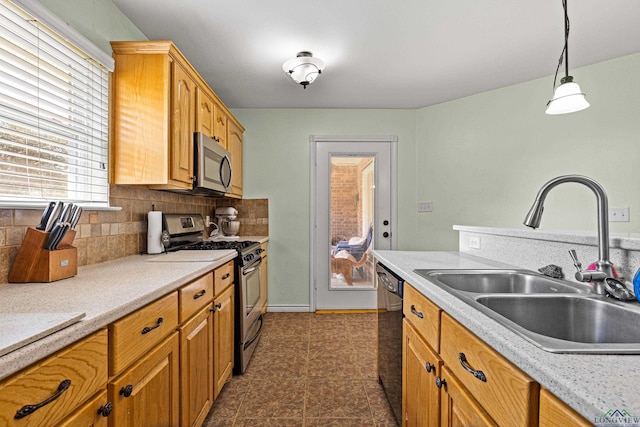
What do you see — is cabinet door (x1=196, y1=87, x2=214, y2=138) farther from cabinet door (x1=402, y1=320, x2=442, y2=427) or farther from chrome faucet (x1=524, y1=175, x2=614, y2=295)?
chrome faucet (x1=524, y1=175, x2=614, y2=295)

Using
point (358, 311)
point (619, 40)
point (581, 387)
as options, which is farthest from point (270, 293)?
point (619, 40)

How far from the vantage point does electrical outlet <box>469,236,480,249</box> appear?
1830 mm

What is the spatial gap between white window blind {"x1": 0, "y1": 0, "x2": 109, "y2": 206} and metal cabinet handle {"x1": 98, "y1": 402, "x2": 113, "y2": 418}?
86 centimetres

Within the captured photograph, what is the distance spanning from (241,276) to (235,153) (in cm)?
152

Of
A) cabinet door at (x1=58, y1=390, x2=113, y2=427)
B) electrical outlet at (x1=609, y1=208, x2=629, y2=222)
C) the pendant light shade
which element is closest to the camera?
cabinet door at (x1=58, y1=390, x2=113, y2=427)

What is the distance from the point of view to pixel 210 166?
2.22m

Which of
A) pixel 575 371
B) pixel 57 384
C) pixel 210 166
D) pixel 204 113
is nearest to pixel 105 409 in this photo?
pixel 57 384

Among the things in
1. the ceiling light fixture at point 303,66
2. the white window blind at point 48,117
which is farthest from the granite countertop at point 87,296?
the ceiling light fixture at point 303,66

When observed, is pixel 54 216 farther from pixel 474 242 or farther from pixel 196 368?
pixel 474 242

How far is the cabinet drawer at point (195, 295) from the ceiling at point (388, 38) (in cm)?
160

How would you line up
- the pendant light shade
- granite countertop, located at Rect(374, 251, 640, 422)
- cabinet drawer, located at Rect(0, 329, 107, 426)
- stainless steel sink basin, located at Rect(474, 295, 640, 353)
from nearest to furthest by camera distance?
1. granite countertop, located at Rect(374, 251, 640, 422)
2. cabinet drawer, located at Rect(0, 329, 107, 426)
3. stainless steel sink basin, located at Rect(474, 295, 640, 353)
4. the pendant light shade

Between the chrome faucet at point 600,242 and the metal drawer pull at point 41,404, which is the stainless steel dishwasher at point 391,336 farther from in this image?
the metal drawer pull at point 41,404

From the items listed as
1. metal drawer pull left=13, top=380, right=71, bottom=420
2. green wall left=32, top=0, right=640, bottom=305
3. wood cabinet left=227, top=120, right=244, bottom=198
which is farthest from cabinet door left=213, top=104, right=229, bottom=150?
metal drawer pull left=13, top=380, right=71, bottom=420

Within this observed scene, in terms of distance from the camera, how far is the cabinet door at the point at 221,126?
247cm
